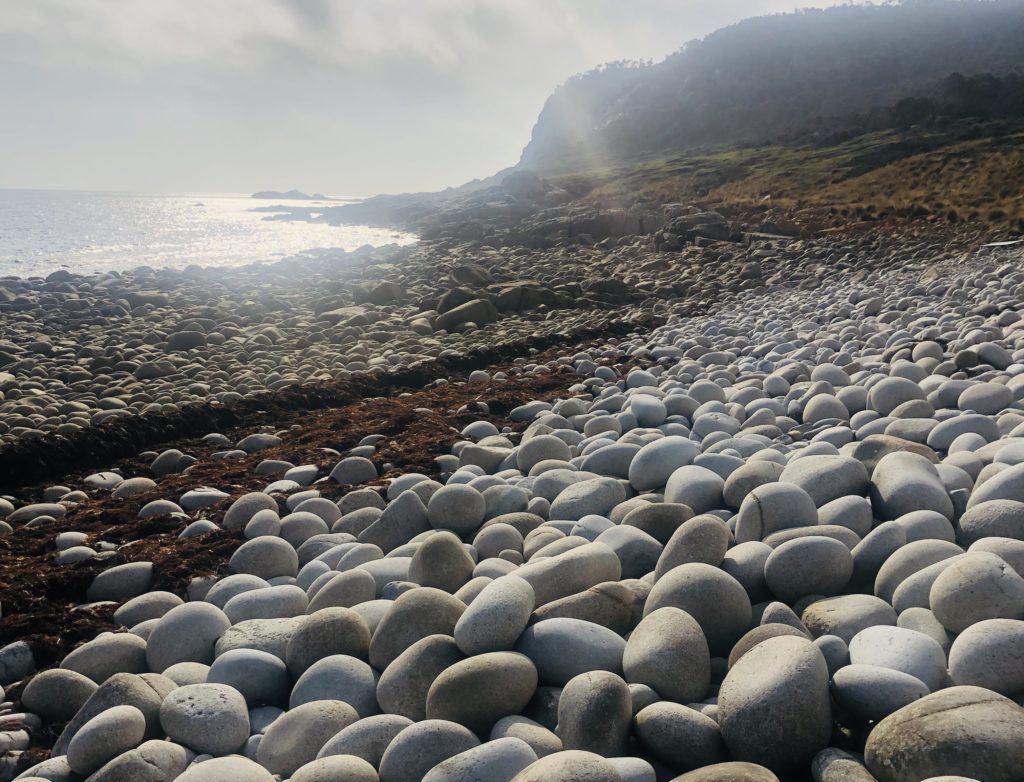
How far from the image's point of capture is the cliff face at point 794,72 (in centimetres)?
6744

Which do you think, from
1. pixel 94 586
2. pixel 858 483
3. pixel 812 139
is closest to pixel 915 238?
pixel 858 483

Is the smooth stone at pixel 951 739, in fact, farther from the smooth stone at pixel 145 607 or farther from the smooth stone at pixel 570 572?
the smooth stone at pixel 145 607

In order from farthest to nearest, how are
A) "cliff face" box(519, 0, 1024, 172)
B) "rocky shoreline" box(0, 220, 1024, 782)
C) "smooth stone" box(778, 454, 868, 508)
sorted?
"cliff face" box(519, 0, 1024, 172) < "smooth stone" box(778, 454, 868, 508) < "rocky shoreline" box(0, 220, 1024, 782)

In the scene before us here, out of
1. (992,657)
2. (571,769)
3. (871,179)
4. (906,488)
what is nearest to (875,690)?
(992,657)

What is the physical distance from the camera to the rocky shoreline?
187 centimetres

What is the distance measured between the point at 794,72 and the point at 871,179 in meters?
65.3

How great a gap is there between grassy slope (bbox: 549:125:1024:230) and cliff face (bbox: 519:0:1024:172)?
15.9m

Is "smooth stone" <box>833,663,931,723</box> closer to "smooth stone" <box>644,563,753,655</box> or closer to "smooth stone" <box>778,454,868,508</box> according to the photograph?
"smooth stone" <box>644,563,753,655</box>

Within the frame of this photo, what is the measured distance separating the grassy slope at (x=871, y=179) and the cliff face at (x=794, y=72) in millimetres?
15889

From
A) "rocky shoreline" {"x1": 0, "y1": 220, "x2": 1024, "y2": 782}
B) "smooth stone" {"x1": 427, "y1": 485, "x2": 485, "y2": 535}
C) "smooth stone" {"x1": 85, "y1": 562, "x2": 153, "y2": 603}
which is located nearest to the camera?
"rocky shoreline" {"x1": 0, "y1": 220, "x2": 1024, "y2": 782}

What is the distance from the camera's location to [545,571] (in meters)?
2.67

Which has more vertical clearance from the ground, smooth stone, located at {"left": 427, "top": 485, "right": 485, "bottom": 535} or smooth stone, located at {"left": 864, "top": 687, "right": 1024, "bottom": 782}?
smooth stone, located at {"left": 864, "top": 687, "right": 1024, "bottom": 782}

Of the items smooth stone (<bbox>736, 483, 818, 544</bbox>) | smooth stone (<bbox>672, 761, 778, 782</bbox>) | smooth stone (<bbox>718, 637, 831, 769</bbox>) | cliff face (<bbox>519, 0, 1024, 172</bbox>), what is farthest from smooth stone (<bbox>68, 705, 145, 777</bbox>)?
cliff face (<bbox>519, 0, 1024, 172</bbox>)

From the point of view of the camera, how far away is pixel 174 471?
573 cm
